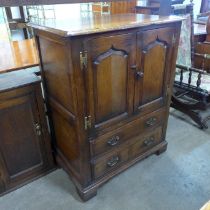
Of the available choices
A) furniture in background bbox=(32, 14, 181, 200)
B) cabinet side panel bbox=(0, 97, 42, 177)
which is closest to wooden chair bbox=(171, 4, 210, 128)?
furniture in background bbox=(32, 14, 181, 200)

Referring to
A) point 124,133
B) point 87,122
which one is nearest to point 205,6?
point 124,133

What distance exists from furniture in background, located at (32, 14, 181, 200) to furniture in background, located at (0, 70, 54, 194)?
10 centimetres

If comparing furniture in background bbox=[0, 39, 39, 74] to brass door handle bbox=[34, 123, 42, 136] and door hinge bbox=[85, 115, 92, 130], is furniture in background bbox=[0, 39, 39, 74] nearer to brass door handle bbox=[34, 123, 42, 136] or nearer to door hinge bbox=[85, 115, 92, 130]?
→ brass door handle bbox=[34, 123, 42, 136]

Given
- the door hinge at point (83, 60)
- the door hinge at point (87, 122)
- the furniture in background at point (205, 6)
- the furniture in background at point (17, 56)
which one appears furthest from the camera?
the furniture in background at point (205, 6)

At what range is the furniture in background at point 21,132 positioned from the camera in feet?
4.25

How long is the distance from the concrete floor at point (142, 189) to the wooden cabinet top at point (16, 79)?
31.3 inches

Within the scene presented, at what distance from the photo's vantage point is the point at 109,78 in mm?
1191

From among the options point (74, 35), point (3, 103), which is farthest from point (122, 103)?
point (3, 103)

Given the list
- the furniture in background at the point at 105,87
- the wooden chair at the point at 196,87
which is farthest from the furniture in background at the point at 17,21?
the furniture in background at the point at 105,87

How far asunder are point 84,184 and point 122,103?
2.00ft

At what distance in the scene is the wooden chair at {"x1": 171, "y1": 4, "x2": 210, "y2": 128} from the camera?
2.07 metres

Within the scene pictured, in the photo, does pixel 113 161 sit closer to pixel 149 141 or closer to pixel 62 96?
pixel 149 141

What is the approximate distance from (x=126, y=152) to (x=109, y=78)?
652mm

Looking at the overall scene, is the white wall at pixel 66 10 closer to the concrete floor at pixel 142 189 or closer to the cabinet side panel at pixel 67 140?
the cabinet side panel at pixel 67 140
